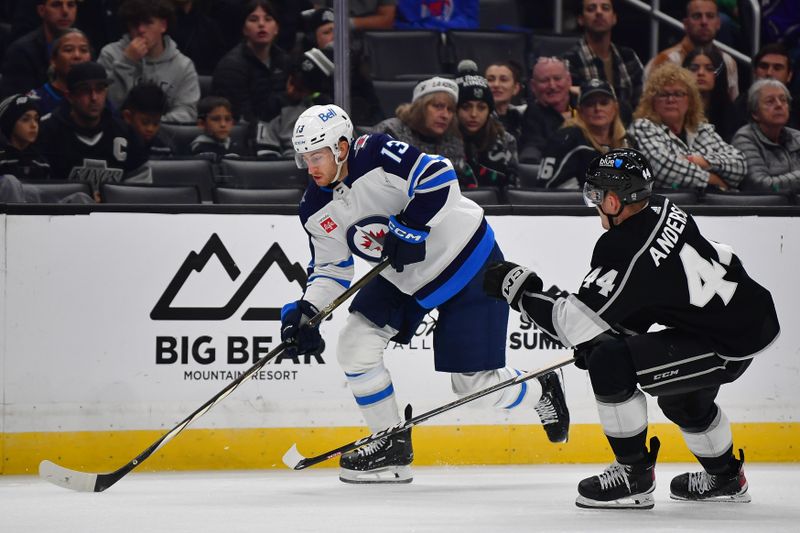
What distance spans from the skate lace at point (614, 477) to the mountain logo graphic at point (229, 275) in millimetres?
1616

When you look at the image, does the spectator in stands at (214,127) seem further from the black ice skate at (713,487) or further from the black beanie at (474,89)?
the black ice skate at (713,487)

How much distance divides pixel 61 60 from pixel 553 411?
9.51ft

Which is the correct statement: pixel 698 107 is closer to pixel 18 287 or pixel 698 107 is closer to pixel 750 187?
pixel 750 187

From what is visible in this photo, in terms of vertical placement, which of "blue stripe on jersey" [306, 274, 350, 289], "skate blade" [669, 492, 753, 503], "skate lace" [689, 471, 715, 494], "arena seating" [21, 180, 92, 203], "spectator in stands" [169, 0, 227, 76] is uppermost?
"spectator in stands" [169, 0, 227, 76]

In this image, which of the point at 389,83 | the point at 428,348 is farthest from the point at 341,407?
the point at 389,83

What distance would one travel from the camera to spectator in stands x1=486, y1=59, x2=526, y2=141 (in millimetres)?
6242

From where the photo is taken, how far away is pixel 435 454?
4.83 m

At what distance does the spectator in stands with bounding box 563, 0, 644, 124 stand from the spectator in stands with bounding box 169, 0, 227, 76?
186 centimetres

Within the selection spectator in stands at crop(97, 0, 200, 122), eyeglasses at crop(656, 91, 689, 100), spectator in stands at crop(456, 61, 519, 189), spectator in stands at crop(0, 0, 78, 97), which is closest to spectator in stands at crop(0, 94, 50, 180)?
spectator in stands at crop(0, 0, 78, 97)

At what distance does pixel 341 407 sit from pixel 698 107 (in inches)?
93.1

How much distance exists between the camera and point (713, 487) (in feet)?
12.3

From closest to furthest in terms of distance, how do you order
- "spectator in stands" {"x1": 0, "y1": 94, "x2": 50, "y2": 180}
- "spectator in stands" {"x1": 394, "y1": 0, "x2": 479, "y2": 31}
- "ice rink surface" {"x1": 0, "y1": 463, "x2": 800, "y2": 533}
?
"ice rink surface" {"x1": 0, "y1": 463, "x2": 800, "y2": 533} → "spectator in stands" {"x1": 0, "y1": 94, "x2": 50, "y2": 180} → "spectator in stands" {"x1": 394, "y1": 0, "x2": 479, "y2": 31}

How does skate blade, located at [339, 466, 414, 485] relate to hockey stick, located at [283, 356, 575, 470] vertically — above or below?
below

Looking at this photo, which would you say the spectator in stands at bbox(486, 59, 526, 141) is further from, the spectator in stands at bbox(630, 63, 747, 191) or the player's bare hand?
the player's bare hand
